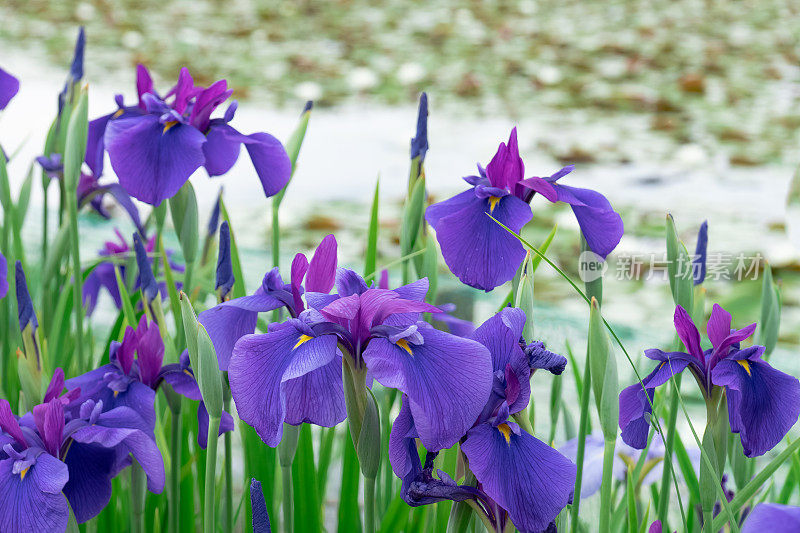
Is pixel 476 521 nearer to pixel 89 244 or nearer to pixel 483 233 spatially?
pixel 483 233

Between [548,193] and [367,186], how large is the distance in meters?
2.41

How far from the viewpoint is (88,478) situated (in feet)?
1.87

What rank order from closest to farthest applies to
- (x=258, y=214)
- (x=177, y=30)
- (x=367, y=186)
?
(x=258, y=214) < (x=367, y=186) < (x=177, y=30)

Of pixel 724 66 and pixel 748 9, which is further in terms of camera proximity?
pixel 748 9

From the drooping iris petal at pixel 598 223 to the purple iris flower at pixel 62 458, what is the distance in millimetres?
353

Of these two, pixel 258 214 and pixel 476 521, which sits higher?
pixel 476 521

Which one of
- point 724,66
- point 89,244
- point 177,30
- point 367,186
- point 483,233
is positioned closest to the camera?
point 483,233

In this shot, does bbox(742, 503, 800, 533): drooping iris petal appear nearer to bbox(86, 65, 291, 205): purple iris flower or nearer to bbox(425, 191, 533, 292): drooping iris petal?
bbox(425, 191, 533, 292): drooping iris petal

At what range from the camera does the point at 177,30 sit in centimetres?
536

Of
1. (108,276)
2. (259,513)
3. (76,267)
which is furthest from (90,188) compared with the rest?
(259,513)

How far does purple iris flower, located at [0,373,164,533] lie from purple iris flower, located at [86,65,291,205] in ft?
0.59

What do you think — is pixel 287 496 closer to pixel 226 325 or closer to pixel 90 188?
pixel 226 325

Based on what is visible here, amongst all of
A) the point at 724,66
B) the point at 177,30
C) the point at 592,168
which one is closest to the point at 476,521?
the point at 592,168

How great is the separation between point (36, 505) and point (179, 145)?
0.32 metres
